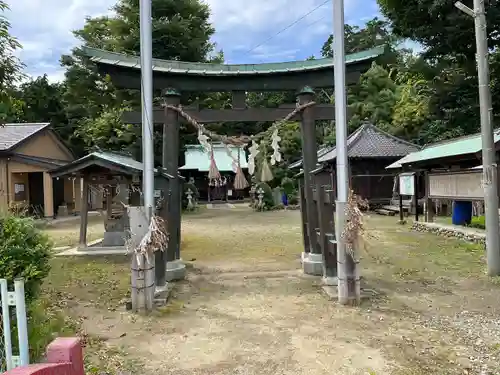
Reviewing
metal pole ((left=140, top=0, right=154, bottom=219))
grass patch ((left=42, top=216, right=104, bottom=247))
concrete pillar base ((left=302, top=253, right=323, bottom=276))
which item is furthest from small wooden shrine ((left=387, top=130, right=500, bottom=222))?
grass patch ((left=42, top=216, right=104, bottom=247))

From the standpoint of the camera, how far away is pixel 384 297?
21.5ft

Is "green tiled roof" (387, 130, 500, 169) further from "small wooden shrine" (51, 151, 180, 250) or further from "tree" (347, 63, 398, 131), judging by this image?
"tree" (347, 63, 398, 131)

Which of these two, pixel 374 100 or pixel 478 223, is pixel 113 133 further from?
pixel 374 100

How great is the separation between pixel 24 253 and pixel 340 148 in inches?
169

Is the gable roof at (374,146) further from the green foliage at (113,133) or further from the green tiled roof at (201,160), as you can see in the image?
the green foliage at (113,133)

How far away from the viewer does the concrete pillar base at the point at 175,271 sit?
8.06m

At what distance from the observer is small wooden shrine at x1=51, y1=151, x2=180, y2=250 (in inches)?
464

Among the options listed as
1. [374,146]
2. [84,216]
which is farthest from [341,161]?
[374,146]

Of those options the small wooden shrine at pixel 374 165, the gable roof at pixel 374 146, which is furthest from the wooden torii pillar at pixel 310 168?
the small wooden shrine at pixel 374 165

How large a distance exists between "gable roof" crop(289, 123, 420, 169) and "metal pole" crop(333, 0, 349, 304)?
15.1m

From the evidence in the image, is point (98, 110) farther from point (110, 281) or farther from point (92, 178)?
point (110, 281)

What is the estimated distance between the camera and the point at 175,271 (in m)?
8.12

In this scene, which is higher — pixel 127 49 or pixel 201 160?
pixel 127 49

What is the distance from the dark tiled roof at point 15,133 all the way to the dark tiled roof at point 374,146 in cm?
1436
